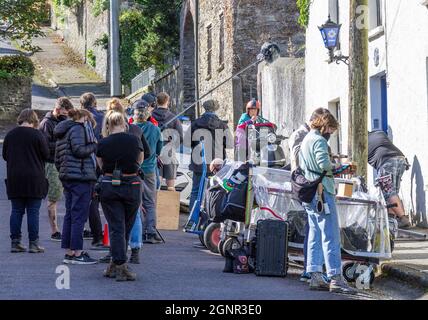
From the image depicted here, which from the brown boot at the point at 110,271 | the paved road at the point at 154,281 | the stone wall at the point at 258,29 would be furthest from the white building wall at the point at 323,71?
the brown boot at the point at 110,271

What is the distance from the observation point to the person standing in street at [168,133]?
1608 centimetres

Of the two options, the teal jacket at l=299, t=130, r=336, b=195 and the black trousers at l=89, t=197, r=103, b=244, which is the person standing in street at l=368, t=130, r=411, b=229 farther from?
the teal jacket at l=299, t=130, r=336, b=195

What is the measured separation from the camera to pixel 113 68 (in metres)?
29.3

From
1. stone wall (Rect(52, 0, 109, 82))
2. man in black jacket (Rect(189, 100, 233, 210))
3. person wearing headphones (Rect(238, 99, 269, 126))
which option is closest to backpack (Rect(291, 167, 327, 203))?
man in black jacket (Rect(189, 100, 233, 210))

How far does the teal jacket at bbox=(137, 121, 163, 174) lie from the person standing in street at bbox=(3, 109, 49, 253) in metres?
1.55

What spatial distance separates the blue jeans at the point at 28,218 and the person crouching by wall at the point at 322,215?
151 inches

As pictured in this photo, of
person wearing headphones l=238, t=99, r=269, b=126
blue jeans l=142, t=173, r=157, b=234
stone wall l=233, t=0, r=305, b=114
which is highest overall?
stone wall l=233, t=0, r=305, b=114

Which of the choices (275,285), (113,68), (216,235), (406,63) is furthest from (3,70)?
(275,285)

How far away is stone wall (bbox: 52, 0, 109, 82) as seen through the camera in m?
52.2

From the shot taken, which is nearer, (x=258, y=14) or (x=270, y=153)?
(x=270, y=153)
